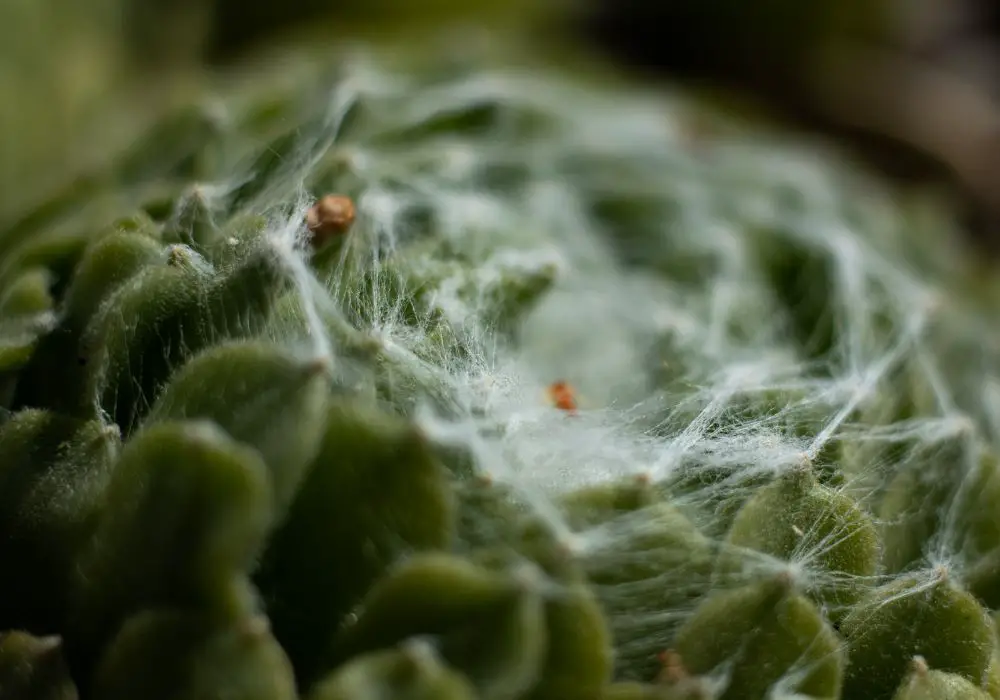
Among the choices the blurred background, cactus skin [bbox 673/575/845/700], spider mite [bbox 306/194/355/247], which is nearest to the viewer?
cactus skin [bbox 673/575/845/700]

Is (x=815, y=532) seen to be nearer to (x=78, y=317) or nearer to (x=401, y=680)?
(x=401, y=680)

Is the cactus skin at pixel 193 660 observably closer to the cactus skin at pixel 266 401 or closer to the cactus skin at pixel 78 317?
the cactus skin at pixel 266 401

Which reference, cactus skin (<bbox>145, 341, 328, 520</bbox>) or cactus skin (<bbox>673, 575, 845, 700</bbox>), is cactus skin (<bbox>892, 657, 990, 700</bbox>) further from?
cactus skin (<bbox>145, 341, 328, 520</bbox>)

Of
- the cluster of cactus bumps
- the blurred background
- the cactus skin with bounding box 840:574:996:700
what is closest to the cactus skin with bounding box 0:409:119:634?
the cluster of cactus bumps

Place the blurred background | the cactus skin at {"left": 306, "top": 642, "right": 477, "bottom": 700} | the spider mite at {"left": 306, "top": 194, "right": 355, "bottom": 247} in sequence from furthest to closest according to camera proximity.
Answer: the blurred background, the spider mite at {"left": 306, "top": 194, "right": 355, "bottom": 247}, the cactus skin at {"left": 306, "top": 642, "right": 477, "bottom": 700}

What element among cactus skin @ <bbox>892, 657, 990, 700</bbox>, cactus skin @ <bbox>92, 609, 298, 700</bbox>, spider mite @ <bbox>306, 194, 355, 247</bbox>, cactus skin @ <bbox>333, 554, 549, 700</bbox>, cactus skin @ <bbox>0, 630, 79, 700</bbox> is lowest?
cactus skin @ <bbox>0, 630, 79, 700</bbox>

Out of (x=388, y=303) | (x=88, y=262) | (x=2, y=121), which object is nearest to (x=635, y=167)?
(x=388, y=303)

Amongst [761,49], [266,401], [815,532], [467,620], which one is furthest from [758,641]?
[761,49]

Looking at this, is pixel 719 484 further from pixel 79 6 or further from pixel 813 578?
pixel 79 6
